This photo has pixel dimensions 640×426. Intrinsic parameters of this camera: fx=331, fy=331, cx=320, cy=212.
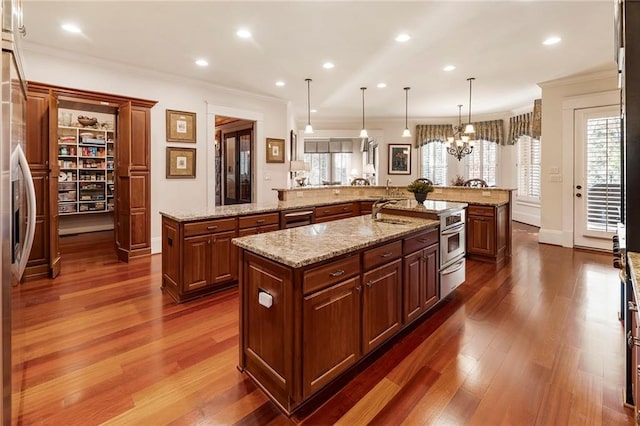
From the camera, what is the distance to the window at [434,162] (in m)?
9.32

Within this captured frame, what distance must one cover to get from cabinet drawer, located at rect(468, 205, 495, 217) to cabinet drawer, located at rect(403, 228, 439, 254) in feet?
7.25

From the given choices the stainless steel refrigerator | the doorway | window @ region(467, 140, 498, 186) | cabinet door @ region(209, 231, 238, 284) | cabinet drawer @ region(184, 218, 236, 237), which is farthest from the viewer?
window @ region(467, 140, 498, 186)

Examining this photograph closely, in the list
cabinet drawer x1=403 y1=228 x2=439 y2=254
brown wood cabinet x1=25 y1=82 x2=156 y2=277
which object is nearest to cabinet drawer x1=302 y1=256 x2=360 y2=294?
cabinet drawer x1=403 y1=228 x2=439 y2=254

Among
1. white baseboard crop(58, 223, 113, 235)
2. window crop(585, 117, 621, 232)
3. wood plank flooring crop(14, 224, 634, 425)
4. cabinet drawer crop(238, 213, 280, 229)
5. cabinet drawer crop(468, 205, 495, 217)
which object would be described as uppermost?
window crop(585, 117, 621, 232)

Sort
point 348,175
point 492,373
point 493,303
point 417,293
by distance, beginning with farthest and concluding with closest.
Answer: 1. point 348,175
2. point 493,303
3. point 417,293
4. point 492,373

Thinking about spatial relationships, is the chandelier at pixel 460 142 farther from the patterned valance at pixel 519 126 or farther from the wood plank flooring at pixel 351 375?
the wood plank flooring at pixel 351 375

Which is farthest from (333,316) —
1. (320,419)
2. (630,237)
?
(630,237)

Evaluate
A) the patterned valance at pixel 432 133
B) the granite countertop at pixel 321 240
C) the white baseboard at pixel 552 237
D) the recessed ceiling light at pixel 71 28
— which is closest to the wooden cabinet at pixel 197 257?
the granite countertop at pixel 321 240

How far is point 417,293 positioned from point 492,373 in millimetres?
720

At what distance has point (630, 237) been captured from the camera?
1531mm

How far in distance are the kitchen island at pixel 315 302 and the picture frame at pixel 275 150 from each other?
175 inches

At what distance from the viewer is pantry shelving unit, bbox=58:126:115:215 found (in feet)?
21.4

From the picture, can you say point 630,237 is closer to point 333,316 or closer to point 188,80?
point 333,316

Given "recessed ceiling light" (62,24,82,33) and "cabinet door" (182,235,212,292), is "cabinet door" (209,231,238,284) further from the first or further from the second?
"recessed ceiling light" (62,24,82,33)
